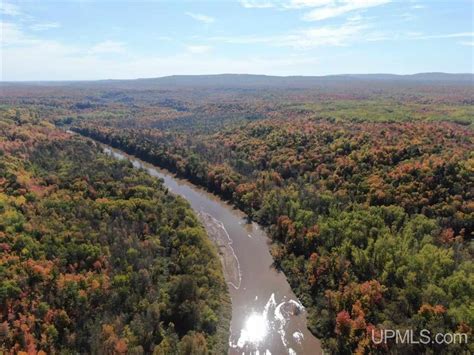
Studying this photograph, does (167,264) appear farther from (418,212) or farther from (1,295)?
(418,212)

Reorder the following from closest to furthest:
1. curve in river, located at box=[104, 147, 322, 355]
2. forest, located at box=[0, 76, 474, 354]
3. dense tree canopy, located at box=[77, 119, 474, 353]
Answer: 1. forest, located at box=[0, 76, 474, 354]
2. dense tree canopy, located at box=[77, 119, 474, 353]
3. curve in river, located at box=[104, 147, 322, 355]

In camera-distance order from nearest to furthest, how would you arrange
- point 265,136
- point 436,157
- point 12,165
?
point 436,157 → point 12,165 → point 265,136

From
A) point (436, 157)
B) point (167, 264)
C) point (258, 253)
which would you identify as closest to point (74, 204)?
point (167, 264)

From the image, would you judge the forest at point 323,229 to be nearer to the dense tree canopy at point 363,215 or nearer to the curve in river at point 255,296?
the dense tree canopy at point 363,215

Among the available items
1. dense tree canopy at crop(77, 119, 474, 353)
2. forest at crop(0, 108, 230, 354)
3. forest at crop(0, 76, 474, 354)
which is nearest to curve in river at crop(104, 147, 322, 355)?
forest at crop(0, 76, 474, 354)

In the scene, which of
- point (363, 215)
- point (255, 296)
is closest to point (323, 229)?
point (363, 215)

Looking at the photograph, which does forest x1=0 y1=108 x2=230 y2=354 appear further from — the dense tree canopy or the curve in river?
the dense tree canopy
